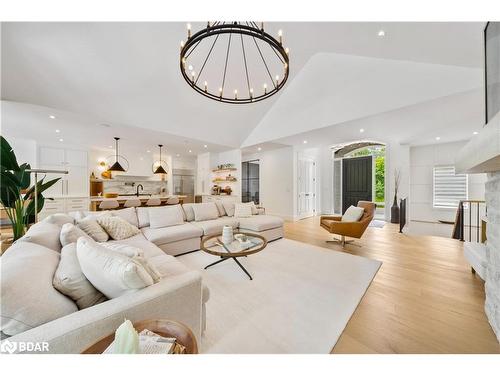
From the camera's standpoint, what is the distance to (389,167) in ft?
18.6

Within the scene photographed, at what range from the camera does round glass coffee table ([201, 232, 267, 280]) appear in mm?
2307

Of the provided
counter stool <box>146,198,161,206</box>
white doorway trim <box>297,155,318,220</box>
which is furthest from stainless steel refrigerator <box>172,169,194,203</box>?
white doorway trim <box>297,155,318,220</box>

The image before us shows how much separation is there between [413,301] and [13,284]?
301 centimetres

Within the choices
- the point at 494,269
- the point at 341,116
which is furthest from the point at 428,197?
the point at 494,269

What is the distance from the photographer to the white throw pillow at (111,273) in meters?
1.04

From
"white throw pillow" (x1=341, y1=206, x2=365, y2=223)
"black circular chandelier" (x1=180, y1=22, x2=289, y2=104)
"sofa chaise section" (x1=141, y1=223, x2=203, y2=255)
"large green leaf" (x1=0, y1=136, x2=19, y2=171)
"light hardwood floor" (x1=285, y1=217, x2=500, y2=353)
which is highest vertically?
"black circular chandelier" (x1=180, y1=22, x2=289, y2=104)

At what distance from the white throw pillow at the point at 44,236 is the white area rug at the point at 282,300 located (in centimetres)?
150

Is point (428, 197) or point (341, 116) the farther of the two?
point (428, 197)

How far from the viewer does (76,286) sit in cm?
107

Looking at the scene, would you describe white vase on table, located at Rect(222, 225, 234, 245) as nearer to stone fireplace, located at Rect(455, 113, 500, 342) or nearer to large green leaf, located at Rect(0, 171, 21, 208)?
large green leaf, located at Rect(0, 171, 21, 208)

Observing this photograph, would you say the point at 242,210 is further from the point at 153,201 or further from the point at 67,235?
the point at 67,235

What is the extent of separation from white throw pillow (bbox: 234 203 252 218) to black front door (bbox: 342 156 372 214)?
450cm

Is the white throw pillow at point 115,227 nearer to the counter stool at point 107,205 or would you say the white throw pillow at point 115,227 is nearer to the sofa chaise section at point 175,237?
the sofa chaise section at point 175,237

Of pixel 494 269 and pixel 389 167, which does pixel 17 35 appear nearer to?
pixel 494 269
